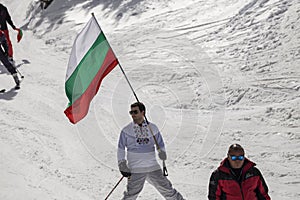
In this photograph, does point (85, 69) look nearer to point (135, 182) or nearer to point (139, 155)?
point (139, 155)

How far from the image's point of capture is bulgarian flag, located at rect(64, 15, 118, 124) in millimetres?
5613

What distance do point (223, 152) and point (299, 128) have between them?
4.84 ft

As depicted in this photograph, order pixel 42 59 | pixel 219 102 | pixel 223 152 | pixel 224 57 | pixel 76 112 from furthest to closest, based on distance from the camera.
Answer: pixel 42 59 < pixel 224 57 < pixel 219 102 < pixel 223 152 < pixel 76 112

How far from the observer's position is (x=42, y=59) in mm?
12750

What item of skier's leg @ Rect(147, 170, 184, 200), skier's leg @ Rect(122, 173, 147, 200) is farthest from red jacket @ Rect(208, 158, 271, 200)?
skier's leg @ Rect(122, 173, 147, 200)

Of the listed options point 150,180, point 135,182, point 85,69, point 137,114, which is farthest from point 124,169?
point 85,69

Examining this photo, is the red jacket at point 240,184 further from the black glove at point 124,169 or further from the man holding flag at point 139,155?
the black glove at point 124,169

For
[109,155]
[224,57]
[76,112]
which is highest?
[76,112]

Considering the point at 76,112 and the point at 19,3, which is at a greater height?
the point at 76,112

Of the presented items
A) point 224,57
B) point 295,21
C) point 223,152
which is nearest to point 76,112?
point 223,152

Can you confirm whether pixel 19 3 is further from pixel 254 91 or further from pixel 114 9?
pixel 254 91

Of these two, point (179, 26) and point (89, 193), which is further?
point (179, 26)

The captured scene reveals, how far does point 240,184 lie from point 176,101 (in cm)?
537

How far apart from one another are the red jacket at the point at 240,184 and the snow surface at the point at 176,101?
79.1 inches
